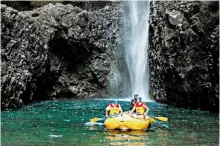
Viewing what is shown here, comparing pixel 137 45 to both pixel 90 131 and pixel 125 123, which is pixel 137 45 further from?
pixel 90 131

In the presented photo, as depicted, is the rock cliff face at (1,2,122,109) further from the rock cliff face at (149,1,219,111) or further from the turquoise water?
the rock cliff face at (149,1,219,111)

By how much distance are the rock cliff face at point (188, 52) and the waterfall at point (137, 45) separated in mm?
6105

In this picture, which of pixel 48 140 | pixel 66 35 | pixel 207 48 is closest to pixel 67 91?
pixel 66 35

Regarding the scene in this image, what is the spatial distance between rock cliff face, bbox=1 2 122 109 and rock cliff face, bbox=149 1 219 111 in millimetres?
8719

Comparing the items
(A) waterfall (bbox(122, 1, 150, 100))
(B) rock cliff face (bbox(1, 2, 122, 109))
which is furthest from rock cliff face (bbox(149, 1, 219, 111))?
(B) rock cliff face (bbox(1, 2, 122, 109))

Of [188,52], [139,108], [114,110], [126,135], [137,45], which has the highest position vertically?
[137,45]

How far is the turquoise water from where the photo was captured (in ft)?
53.3

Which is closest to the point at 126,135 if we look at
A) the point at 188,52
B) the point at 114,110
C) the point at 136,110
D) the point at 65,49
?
the point at 136,110

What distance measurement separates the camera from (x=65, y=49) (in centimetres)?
3959

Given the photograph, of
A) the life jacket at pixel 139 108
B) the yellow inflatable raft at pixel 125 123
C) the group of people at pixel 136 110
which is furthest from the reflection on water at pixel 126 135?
the life jacket at pixel 139 108

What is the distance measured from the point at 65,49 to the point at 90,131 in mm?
21623

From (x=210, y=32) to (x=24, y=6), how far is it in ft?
77.6

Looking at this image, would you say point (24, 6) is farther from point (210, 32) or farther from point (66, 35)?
point (210, 32)

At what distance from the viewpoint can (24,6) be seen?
4269 centimetres
